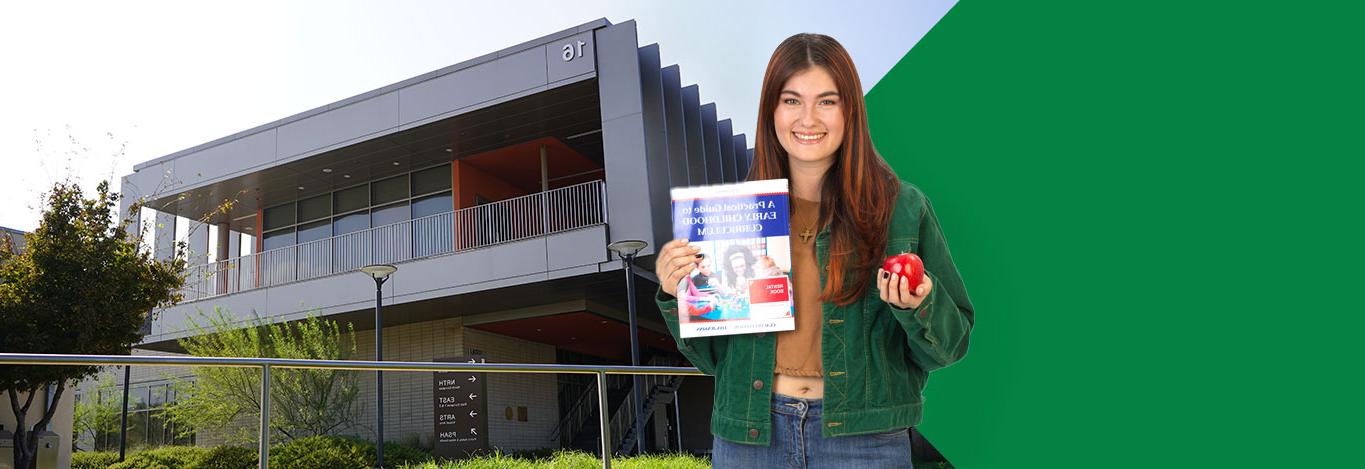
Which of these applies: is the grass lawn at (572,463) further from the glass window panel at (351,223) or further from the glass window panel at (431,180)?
the glass window panel at (351,223)

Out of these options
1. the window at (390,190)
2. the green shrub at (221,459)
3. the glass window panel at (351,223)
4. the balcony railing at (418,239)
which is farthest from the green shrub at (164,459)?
the window at (390,190)

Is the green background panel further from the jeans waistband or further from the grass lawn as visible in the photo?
the grass lawn

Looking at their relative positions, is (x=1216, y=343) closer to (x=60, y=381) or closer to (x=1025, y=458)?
(x=1025, y=458)

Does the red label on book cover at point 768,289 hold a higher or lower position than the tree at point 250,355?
lower

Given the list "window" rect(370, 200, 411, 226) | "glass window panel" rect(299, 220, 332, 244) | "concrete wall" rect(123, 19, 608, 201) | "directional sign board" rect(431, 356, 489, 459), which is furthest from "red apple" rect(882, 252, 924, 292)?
"glass window panel" rect(299, 220, 332, 244)

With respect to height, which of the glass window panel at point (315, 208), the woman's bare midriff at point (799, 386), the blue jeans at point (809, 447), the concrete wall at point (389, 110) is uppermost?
the concrete wall at point (389, 110)

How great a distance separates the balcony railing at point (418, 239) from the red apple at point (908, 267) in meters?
14.8

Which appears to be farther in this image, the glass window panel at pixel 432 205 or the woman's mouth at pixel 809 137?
the glass window panel at pixel 432 205

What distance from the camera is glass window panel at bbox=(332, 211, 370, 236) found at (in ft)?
70.0

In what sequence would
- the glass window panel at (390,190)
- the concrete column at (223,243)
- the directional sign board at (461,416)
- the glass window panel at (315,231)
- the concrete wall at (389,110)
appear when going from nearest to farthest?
the directional sign board at (461,416)
the concrete wall at (389,110)
the glass window panel at (390,190)
the glass window panel at (315,231)
the concrete column at (223,243)

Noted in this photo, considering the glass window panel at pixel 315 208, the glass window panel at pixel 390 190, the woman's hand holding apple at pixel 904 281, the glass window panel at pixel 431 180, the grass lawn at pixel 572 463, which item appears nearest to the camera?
the woman's hand holding apple at pixel 904 281

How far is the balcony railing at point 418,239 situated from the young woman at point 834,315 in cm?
1449

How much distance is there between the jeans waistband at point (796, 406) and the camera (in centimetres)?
165

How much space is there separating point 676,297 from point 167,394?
20100 millimetres
